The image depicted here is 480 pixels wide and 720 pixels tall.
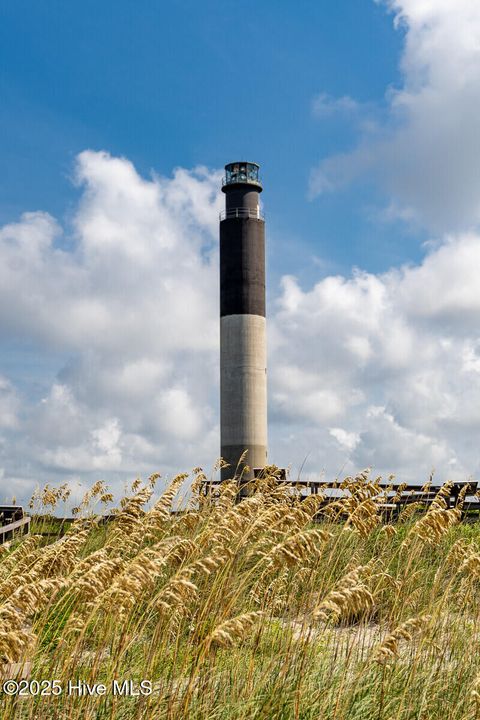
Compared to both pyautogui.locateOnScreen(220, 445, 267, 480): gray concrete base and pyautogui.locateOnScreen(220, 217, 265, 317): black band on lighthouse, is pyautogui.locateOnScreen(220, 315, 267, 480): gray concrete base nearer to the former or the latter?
pyautogui.locateOnScreen(220, 445, 267, 480): gray concrete base

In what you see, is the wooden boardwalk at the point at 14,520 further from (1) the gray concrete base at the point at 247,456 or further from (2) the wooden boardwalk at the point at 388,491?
(1) the gray concrete base at the point at 247,456

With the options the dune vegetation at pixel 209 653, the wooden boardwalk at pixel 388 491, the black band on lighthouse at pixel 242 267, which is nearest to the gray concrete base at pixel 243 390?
the black band on lighthouse at pixel 242 267

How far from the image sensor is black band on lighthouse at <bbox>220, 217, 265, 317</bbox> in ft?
102

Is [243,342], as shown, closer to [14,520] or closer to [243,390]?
[243,390]

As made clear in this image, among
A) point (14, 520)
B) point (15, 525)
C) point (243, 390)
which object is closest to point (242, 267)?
point (243, 390)

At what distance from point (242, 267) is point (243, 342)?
325 cm

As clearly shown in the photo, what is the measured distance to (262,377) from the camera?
31.0 metres

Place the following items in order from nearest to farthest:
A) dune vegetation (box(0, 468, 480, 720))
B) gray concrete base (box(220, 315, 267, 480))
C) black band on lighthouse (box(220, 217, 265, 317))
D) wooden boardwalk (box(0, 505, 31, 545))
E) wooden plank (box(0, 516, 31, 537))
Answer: dune vegetation (box(0, 468, 480, 720)), wooden plank (box(0, 516, 31, 537)), wooden boardwalk (box(0, 505, 31, 545)), gray concrete base (box(220, 315, 267, 480)), black band on lighthouse (box(220, 217, 265, 317))

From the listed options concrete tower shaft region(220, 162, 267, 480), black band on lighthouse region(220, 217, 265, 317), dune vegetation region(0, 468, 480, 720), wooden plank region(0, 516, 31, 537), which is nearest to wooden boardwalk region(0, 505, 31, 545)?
wooden plank region(0, 516, 31, 537)

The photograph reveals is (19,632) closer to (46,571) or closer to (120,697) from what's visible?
(120,697)

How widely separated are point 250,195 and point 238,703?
3059 cm

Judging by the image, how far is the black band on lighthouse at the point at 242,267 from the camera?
31172mm

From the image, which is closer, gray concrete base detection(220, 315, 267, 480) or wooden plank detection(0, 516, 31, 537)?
wooden plank detection(0, 516, 31, 537)

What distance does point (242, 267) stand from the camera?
103 ft
